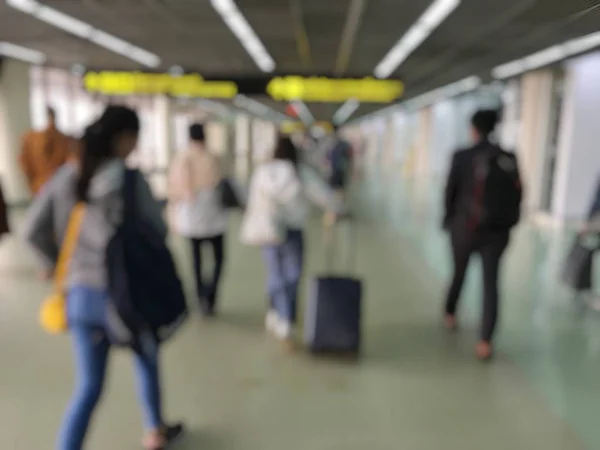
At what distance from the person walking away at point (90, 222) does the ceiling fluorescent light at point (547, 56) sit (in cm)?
611

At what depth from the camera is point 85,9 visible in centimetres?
714

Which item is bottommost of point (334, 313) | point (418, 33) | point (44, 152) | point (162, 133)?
point (334, 313)

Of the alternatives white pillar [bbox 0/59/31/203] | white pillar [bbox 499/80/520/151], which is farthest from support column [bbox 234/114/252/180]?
white pillar [bbox 0/59/31/203]

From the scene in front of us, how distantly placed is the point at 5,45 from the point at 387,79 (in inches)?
292

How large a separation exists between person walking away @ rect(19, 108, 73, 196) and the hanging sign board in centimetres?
508

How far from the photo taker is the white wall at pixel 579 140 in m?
9.80

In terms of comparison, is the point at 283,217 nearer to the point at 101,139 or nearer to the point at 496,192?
the point at 496,192

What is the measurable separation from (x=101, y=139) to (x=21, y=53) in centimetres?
1064

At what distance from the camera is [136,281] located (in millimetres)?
2273

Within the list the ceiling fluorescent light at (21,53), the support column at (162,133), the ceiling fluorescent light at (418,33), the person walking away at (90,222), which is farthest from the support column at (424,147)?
the person walking away at (90,222)

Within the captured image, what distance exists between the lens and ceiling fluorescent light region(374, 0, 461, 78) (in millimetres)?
6494

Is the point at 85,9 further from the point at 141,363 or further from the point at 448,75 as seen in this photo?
the point at 448,75

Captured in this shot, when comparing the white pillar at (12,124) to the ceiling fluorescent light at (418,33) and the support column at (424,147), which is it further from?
the support column at (424,147)

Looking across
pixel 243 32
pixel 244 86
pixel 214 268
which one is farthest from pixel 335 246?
pixel 244 86
